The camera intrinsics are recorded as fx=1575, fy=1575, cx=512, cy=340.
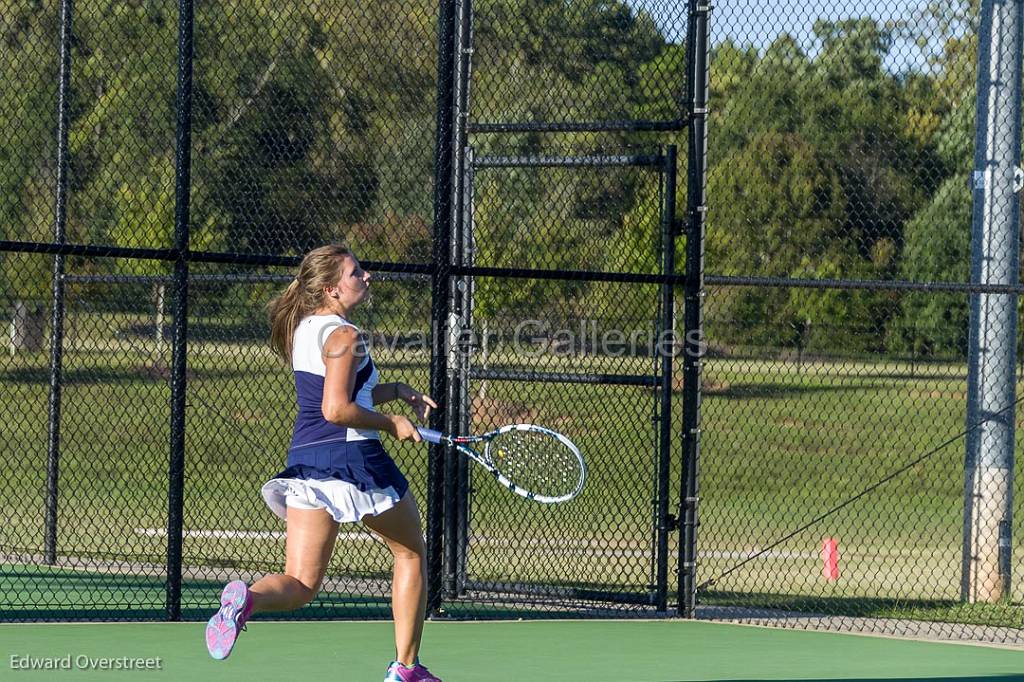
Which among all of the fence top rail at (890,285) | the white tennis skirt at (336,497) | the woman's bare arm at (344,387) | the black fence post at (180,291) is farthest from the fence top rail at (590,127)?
the white tennis skirt at (336,497)

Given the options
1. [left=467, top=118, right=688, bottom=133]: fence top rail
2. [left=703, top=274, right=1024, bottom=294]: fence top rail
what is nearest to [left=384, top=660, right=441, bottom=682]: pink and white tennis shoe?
[left=703, top=274, right=1024, bottom=294]: fence top rail

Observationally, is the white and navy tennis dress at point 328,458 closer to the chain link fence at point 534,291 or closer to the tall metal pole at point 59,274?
the chain link fence at point 534,291

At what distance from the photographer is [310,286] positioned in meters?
5.56

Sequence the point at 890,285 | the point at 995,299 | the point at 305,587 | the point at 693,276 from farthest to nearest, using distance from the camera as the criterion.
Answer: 1. the point at 995,299
2. the point at 693,276
3. the point at 890,285
4. the point at 305,587

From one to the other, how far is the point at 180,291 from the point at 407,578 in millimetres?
2274

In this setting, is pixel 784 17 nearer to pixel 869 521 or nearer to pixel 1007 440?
pixel 1007 440

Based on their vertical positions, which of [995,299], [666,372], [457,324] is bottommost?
[666,372]

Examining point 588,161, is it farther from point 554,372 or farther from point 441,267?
point 554,372

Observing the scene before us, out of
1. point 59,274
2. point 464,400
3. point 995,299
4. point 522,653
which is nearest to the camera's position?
point 522,653

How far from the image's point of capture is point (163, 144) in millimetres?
18453

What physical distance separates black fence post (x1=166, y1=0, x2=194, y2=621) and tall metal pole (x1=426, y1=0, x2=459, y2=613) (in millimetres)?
1212

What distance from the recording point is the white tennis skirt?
213 inches

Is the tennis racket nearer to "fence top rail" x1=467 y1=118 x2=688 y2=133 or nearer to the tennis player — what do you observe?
the tennis player

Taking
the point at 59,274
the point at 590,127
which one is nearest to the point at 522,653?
the point at 590,127
